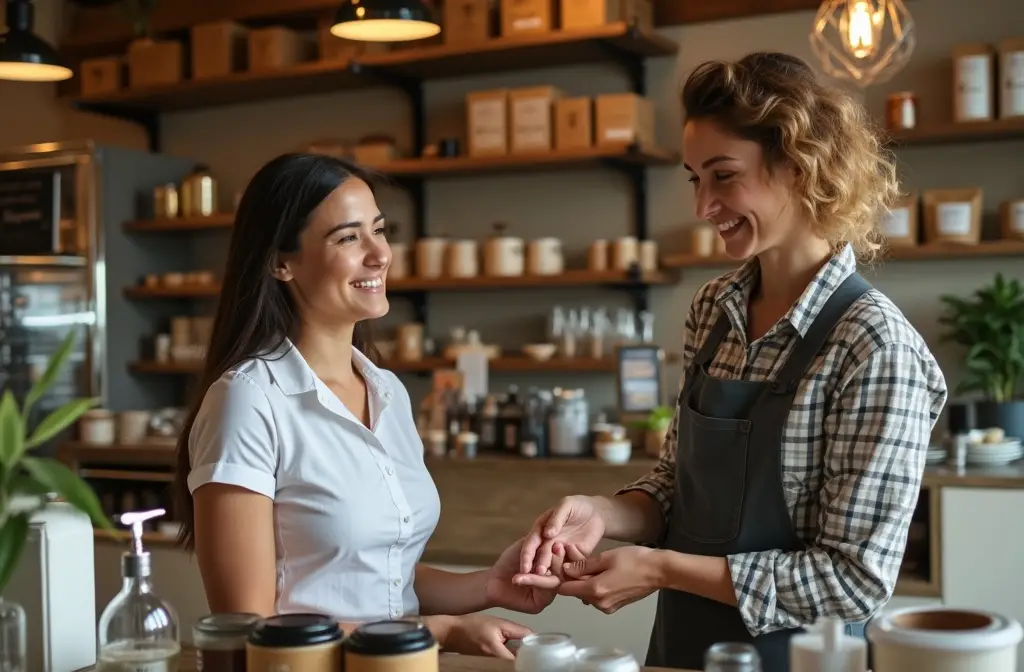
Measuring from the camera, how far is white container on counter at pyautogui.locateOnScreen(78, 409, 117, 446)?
518cm

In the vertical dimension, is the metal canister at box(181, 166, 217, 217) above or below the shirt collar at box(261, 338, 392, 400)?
above

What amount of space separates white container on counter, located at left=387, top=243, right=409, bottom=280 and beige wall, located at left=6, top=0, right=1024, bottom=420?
0.25 metres

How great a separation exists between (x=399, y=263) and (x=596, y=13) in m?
1.35

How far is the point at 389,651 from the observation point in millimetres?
1328

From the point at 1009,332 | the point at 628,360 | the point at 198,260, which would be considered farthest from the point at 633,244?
the point at 198,260

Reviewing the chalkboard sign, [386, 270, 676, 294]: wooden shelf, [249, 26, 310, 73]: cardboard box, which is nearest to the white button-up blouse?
[386, 270, 676, 294]: wooden shelf

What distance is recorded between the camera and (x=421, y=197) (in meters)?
5.12

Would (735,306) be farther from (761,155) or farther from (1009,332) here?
(1009,332)

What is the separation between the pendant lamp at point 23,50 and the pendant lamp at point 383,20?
118 centimetres

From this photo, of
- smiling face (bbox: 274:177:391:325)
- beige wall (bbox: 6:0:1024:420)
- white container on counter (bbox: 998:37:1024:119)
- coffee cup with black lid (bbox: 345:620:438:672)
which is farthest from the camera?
beige wall (bbox: 6:0:1024:420)

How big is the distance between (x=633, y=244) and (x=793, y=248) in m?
2.56

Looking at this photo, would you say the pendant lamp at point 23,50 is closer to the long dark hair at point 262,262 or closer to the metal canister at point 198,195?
the metal canister at point 198,195

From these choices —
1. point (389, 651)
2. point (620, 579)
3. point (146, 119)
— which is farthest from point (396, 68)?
point (389, 651)

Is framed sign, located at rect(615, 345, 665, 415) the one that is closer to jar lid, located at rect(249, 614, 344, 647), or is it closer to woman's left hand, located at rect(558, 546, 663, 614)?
woman's left hand, located at rect(558, 546, 663, 614)
